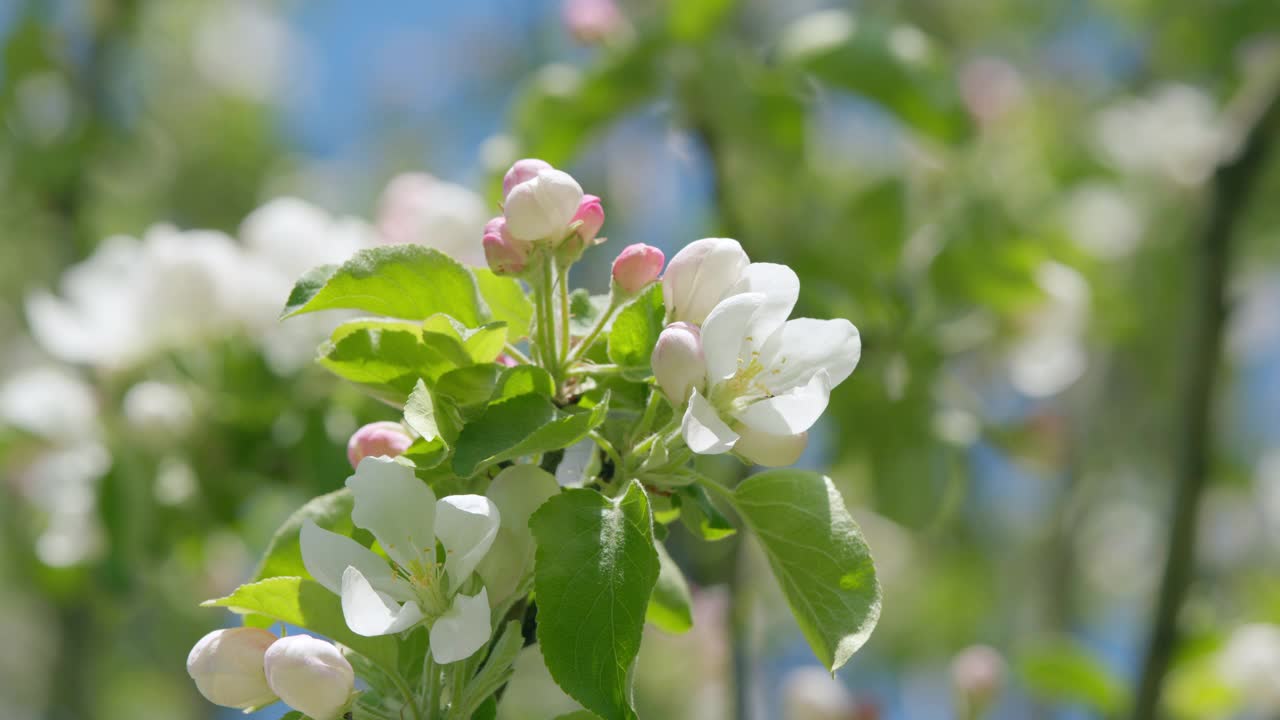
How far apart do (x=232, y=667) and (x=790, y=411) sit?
0.40 meters

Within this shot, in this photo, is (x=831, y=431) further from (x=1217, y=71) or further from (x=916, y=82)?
(x=1217, y=71)

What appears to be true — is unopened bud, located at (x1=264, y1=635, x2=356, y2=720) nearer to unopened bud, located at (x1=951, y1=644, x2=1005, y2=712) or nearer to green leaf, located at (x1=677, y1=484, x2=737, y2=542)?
green leaf, located at (x1=677, y1=484, x2=737, y2=542)

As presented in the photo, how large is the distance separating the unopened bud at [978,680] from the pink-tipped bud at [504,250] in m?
0.95

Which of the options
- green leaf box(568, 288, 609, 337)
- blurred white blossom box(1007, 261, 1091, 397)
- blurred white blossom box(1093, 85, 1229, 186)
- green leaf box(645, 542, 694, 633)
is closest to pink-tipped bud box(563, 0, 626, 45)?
blurred white blossom box(1007, 261, 1091, 397)

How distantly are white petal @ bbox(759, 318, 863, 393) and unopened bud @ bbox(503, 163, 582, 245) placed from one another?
6.8 inches

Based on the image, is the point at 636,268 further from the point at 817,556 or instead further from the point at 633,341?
the point at 817,556

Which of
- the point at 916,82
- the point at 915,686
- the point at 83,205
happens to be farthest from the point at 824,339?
the point at 915,686

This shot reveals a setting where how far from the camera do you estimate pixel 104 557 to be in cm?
162

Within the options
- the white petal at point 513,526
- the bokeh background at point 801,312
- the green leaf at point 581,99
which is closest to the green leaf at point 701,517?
the white petal at point 513,526

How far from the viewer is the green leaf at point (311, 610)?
2.68 feet

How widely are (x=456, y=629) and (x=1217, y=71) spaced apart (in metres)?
3.38

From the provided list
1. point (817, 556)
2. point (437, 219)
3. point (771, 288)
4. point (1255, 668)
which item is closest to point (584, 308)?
point (771, 288)

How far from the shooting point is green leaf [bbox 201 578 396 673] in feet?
2.68

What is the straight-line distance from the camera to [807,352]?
857 millimetres
